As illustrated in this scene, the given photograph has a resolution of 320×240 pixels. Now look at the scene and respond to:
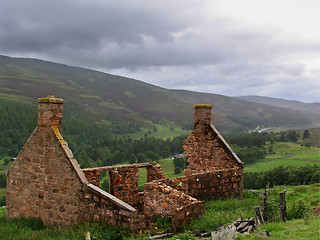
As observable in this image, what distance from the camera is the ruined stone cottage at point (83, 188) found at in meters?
10.0

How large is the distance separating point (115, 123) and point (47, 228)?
168 m

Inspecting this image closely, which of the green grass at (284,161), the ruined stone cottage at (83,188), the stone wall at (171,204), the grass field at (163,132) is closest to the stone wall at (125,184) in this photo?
the ruined stone cottage at (83,188)

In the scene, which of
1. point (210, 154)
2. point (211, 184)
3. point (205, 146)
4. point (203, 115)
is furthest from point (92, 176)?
point (203, 115)

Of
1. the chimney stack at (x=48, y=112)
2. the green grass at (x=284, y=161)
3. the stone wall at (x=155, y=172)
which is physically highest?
the chimney stack at (x=48, y=112)

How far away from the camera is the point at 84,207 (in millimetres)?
10523

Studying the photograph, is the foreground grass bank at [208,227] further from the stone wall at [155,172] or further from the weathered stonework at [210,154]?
the stone wall at [155,172]

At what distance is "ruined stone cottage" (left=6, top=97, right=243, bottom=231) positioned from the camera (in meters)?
10.0

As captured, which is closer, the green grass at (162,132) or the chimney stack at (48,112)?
the chimney stack at (48,112)

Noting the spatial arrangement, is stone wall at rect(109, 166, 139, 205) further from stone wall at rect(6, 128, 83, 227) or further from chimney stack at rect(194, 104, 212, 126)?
chimney stack at rect(194, 104, 212, 126)

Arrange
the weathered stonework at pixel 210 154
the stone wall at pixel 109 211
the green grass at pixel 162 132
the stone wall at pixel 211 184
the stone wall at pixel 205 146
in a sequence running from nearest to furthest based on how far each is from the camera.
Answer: the stone wall at pixel 109 211
the stone wall at pixel 211 184
the weathered stonework at pixel 210 154
the stone wall at pixel 205 146
the green grass at pixel 162 132

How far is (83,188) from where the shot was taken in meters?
10.6

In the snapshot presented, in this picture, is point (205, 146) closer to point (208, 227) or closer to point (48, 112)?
point (208, 227)

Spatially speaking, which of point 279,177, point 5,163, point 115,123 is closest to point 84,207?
point 279,177

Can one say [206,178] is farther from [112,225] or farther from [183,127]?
[183,127]
